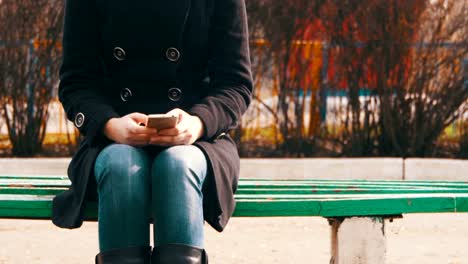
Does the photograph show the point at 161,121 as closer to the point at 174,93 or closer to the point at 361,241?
the point at 174,93

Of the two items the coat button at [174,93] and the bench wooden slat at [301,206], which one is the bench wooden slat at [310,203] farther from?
the coat button at [174,93]

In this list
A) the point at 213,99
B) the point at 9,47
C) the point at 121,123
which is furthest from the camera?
the point at 9,47

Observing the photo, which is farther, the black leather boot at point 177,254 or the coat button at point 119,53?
the coat button at point 119,53

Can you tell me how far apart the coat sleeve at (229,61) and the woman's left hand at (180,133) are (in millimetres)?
202

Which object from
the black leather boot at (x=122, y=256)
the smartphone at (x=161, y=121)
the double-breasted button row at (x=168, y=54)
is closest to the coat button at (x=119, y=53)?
the double-breasted button row at (x=168, y=54)

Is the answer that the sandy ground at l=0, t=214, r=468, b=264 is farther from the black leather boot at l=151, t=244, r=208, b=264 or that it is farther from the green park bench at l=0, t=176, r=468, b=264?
the black leather boot at l=151, t=244, r=208, b=264

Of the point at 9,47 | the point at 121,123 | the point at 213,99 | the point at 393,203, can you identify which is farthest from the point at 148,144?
the point at 9,47

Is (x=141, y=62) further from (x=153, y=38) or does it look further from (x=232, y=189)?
(x=232, y=189)

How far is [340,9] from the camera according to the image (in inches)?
359

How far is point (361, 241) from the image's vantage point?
11.0ft

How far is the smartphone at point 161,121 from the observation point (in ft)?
10.1

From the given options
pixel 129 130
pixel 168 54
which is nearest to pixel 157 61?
pixel 168 54

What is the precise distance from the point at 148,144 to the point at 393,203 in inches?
32.7

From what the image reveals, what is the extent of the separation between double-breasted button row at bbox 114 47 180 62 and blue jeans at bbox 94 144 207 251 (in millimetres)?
487
